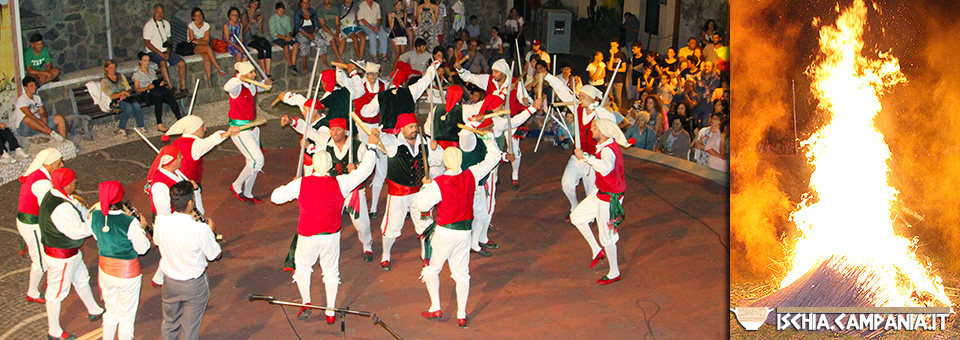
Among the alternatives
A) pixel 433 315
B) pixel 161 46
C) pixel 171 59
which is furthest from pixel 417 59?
pixel 433 315

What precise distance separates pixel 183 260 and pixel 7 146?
19.9ft

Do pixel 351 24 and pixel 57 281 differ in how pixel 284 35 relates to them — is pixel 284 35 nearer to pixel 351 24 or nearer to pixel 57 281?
pixel 351 24

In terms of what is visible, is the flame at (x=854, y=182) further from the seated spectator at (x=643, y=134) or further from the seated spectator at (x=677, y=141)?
the seated spectator at (x=643, y=134)

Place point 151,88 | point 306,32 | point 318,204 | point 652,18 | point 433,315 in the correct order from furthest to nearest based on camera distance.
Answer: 1. point 652,18
2. point 306,32
3. point 151,88
4. point 433,315
5. point 318,204

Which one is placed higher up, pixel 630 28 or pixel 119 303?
pixel 630 28

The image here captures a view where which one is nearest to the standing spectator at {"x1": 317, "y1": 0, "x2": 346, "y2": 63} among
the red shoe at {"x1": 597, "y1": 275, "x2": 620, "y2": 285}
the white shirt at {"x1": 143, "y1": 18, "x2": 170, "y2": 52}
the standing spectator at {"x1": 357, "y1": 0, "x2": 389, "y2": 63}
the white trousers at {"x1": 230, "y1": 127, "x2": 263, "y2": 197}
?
the standing spectator at {"x1": 357, "y1": 0, "x2": 389, "y2": 63}

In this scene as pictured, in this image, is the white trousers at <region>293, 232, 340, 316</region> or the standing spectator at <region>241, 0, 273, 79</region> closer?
the white trousers at <region>293, 232, 340, 316</region>

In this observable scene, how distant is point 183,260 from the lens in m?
6.82

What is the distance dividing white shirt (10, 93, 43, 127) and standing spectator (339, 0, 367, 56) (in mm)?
6402

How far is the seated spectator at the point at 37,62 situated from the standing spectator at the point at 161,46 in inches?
70.3

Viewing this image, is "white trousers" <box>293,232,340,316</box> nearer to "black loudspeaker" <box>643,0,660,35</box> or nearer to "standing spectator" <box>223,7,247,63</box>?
"standing spectator" <box>223,7,247,63</box>

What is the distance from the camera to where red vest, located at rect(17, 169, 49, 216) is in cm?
757

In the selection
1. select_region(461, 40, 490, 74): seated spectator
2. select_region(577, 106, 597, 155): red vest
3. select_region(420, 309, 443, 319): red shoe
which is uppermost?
select_region(461, 40, 490, 74): seated spectator

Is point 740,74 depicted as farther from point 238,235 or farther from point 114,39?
point 114,39
